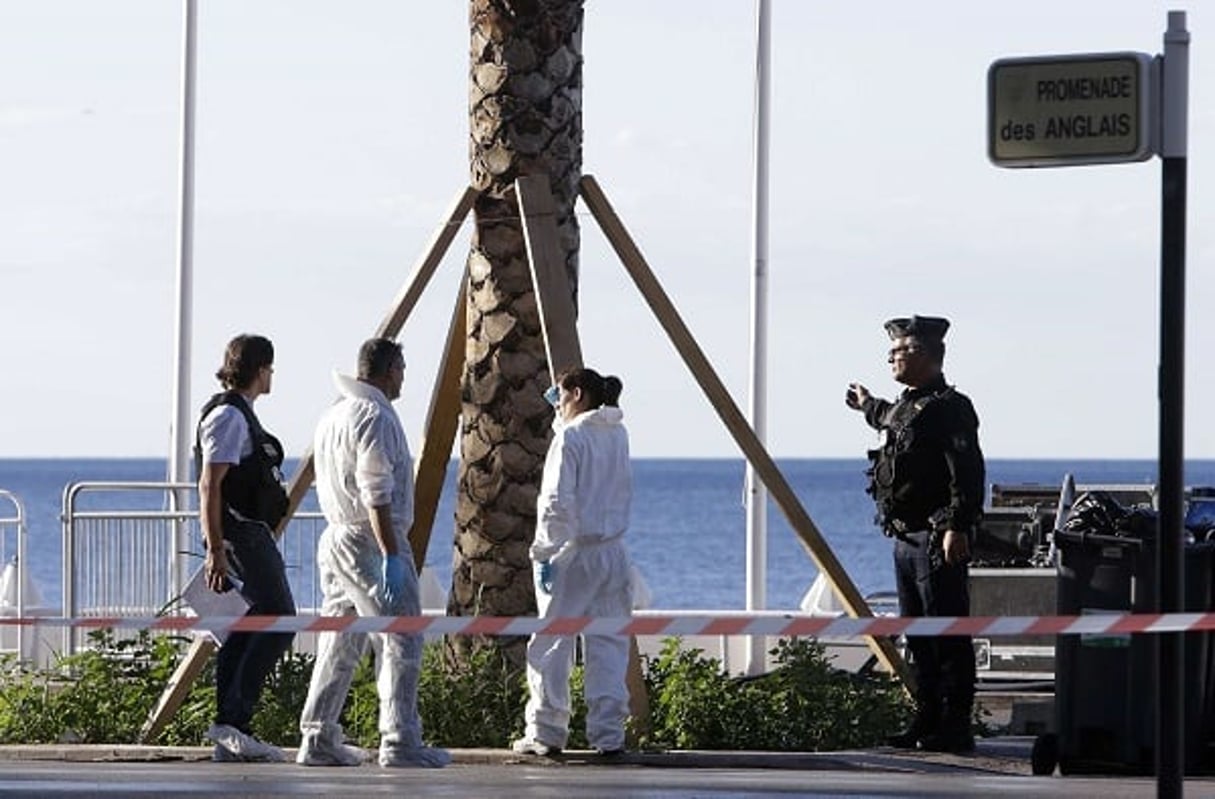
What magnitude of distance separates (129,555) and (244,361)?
571 centimetres

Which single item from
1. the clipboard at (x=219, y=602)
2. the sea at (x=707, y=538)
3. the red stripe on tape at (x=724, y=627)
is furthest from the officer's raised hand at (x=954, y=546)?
the sea at (x=707, y=538)

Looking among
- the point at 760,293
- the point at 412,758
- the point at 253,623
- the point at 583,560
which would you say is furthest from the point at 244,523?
the point at 760,293

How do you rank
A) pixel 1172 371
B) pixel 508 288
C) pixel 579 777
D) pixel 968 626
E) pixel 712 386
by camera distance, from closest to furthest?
pixel 1172 371 < pixel 968 626 < pixel 579 777 < pixel 508 288 < pixel 712 386

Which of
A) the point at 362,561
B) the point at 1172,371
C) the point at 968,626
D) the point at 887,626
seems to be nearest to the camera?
the point at 1172,371

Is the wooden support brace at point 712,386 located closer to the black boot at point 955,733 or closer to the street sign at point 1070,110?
the black boot at point 955,733

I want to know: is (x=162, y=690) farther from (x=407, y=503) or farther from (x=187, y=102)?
(x=187, y=102)

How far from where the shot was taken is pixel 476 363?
15656mm

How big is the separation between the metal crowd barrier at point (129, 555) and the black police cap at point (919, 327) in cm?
573

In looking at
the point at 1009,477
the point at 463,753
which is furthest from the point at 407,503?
the point at 1009,477

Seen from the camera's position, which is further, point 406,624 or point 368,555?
point 368,555

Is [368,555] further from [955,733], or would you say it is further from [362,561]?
[955,733]

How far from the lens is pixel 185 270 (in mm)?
26062

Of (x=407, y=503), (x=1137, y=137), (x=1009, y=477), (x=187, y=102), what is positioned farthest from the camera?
(x=1009, y=477)

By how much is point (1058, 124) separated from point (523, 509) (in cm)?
621
